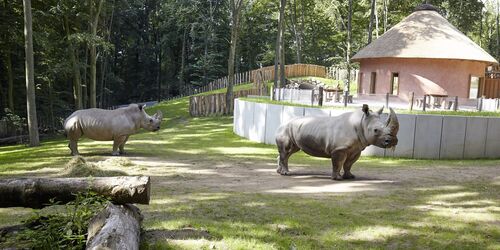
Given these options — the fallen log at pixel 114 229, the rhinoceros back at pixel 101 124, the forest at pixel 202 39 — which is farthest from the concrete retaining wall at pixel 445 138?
the forest at pixel 202 39

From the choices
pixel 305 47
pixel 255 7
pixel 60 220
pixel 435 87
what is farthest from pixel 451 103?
pixel 305 47

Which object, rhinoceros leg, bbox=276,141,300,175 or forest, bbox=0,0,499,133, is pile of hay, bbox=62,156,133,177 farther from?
forest, bbox=0,0,499,133

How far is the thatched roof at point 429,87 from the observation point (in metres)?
31.0

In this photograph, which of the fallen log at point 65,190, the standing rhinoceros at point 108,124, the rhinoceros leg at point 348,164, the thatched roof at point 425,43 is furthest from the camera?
the thatched roof at point 425,43

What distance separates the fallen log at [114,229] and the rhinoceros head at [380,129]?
7.09m

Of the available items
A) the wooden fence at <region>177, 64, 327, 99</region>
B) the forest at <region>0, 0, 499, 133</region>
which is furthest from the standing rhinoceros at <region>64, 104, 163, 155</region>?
the wooden fence at <region>177, 64, 327, 99</region>

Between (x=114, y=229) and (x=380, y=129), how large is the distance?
316 inches

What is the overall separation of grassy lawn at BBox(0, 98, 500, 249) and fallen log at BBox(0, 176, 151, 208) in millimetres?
763

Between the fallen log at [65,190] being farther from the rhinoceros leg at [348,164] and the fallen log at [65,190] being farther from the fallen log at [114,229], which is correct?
the rhinoceros leg at [348,164]

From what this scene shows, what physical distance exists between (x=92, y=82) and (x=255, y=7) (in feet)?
114

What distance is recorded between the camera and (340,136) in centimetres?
1199

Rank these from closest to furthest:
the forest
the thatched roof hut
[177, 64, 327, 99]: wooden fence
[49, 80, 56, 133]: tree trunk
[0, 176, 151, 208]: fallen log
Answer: [0, 176, 151, 208]: fallen log
the thatched roof hut
[49, 80, 56, 133]: tree trunk
the forest
[177, 64, 327, 99]: wooden fence

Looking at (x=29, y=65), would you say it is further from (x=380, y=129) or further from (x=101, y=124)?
(x=380, y=129)

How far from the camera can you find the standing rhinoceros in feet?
54.3
